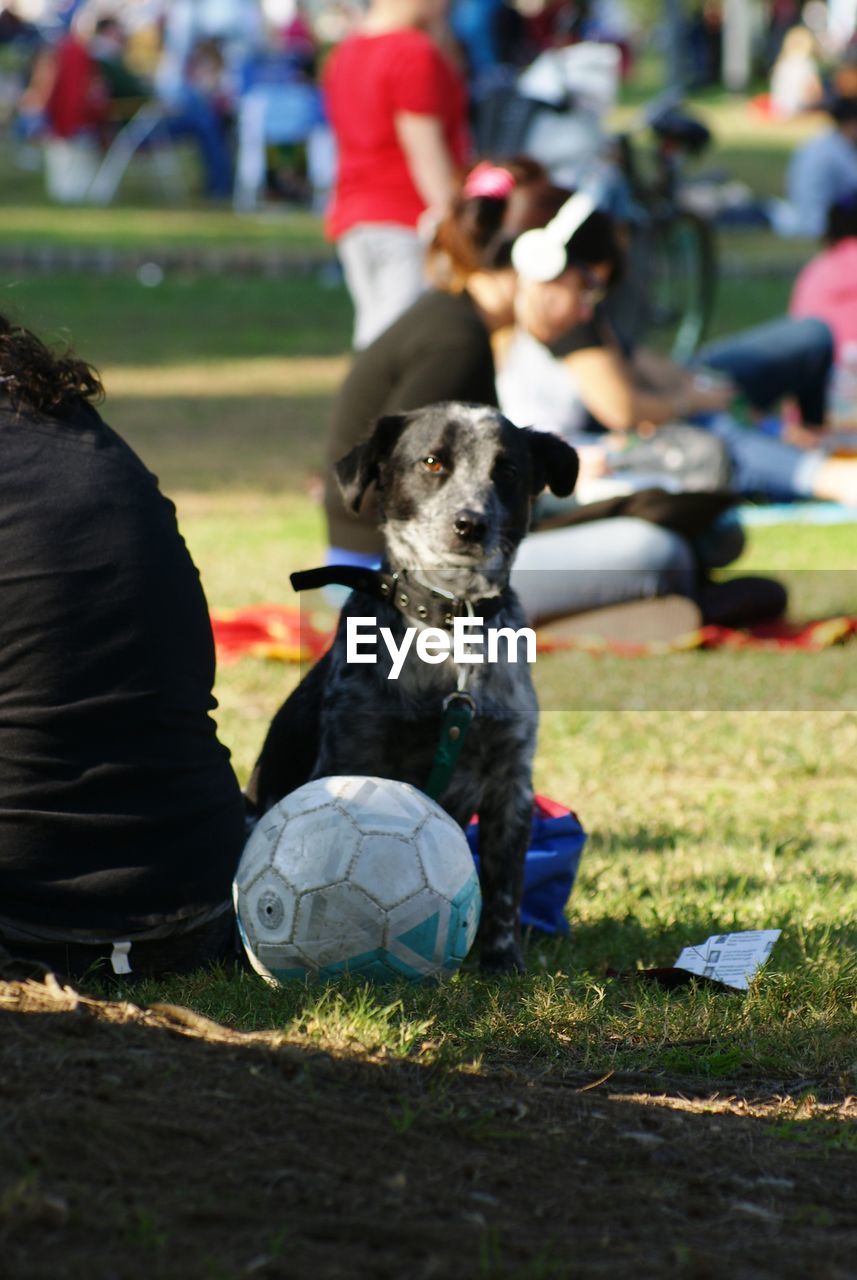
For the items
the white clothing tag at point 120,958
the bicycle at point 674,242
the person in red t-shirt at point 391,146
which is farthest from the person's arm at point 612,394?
the bicycle at point 674,242

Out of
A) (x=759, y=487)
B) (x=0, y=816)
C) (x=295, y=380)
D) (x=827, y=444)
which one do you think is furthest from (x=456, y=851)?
(x=295, y=380)

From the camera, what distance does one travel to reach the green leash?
434 centimetres

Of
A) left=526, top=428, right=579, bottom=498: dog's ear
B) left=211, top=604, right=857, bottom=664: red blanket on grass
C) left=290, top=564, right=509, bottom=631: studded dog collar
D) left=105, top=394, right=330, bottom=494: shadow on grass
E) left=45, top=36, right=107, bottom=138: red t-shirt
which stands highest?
left=45, top=36, right=107, bottom=138: red t-shirt

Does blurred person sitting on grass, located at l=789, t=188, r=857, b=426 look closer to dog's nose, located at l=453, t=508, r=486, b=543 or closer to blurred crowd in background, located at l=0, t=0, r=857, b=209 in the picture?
blurred crowd in background, located at l=0, t=0, r=857, b=209

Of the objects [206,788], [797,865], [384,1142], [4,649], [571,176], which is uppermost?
[571,176]

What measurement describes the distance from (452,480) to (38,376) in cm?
140

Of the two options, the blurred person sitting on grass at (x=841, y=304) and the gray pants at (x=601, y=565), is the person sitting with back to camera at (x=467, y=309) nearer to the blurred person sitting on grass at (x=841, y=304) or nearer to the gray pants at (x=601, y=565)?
the gray pants at (x=601, y=565)

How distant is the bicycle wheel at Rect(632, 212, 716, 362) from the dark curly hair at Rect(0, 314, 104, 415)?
41.5 ft

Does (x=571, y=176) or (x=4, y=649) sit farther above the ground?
(x=571, y=176)

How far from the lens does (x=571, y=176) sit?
1238cm

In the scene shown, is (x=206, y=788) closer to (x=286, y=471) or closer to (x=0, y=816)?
(x=0, y=816)

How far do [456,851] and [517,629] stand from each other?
75cm

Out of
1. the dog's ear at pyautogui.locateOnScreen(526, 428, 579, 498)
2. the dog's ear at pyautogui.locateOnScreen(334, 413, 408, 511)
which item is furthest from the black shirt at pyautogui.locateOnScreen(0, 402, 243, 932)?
the dog's ear at pyautogui.locateOnScreen(526, 428, 579, 498)

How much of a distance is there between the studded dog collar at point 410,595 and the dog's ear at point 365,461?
1.26ft
